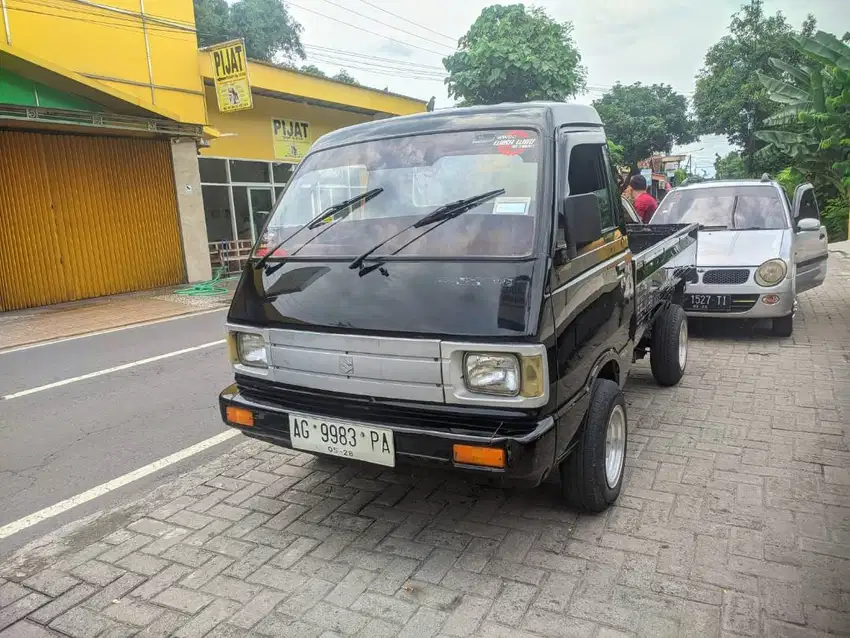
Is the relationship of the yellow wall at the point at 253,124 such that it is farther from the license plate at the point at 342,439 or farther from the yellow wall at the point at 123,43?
the license plate at the point at 342,439

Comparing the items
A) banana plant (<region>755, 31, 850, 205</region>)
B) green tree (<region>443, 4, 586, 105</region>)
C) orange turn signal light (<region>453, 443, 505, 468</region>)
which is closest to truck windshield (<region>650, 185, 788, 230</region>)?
orange turn signal light (<region>453, 443, 505, 468</region>)

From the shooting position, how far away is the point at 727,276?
7070 mm

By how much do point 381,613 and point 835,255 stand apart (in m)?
16.7

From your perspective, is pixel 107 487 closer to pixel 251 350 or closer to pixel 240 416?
pixel 240 416

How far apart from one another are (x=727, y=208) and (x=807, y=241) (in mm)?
1122

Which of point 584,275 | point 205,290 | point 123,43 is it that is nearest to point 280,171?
point 123,43

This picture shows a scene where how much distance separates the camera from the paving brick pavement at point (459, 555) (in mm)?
2646

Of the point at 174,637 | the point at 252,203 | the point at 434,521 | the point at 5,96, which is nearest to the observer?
the point at 174,637

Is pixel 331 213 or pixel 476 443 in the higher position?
pixel 331 213

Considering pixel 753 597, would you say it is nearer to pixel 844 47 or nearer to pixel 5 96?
pixel 5 96

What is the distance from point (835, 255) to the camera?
1562 cm

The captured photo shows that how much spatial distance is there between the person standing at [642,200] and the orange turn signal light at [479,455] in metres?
7.78

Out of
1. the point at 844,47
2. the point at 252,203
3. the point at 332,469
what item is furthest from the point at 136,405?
the point at 844,47

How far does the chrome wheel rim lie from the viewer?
3500mm
